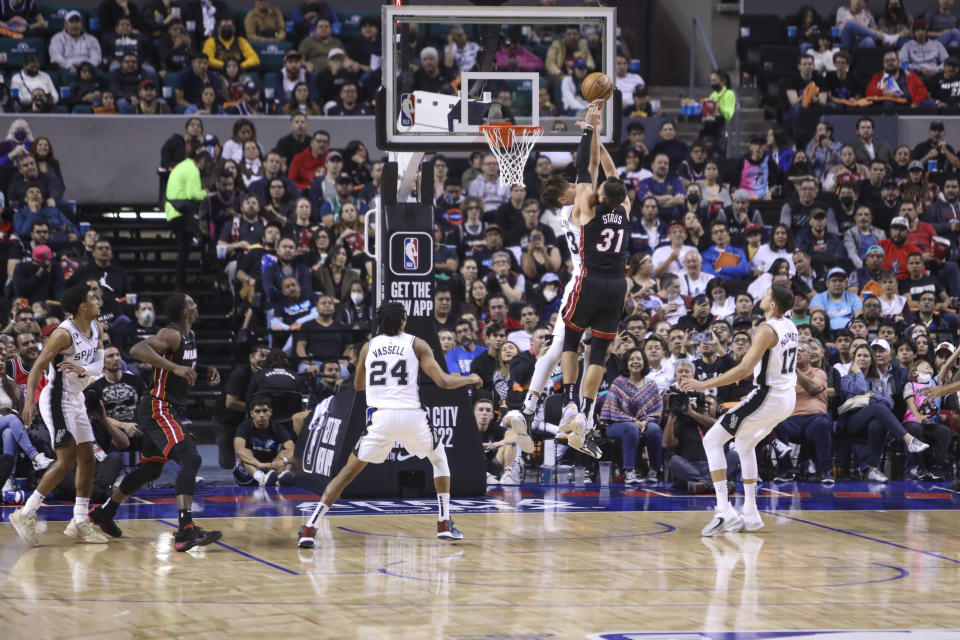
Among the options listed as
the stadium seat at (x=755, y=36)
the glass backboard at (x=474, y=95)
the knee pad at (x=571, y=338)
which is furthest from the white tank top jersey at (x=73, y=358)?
the stadium seat at (x=755, y=36)

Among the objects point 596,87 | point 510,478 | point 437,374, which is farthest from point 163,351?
point 510,478

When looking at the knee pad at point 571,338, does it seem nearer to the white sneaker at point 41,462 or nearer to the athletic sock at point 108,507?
the athletic sock at point 108,507

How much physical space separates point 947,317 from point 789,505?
4.62m

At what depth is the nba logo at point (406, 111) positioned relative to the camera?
1100cm

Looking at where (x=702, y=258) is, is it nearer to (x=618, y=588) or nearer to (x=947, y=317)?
(x=947, y=317)

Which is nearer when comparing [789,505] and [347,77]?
[789,505]

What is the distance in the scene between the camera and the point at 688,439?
13742 millimetres

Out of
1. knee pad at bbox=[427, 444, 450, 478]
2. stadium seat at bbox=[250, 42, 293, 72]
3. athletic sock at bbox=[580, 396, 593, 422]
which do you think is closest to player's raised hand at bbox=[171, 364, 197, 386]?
knee pad at bbox=[427, 444, 450, 478]

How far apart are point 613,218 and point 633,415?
4.77m

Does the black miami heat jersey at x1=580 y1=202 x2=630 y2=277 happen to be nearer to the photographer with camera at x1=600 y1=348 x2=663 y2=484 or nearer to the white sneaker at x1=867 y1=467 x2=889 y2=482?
the photographer with camera at x1=600 y1=348 x2=663 y2=484

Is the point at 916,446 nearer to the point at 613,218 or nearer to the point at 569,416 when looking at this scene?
the point at 569,416

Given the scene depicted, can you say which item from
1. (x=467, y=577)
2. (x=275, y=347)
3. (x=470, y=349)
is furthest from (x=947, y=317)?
(x=467, y=577)

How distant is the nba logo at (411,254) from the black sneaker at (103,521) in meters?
3.66

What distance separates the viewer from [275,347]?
48.7 ft
